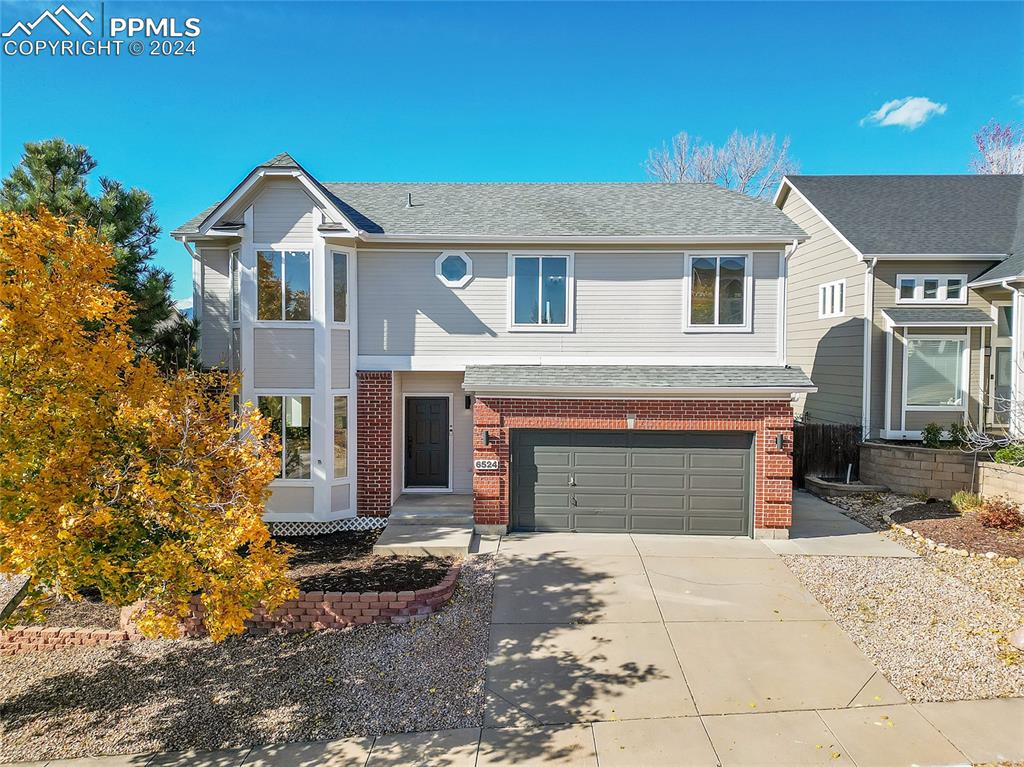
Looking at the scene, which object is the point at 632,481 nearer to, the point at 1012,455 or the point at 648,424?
the point at 648,424

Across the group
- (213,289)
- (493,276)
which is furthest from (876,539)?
(213,289)

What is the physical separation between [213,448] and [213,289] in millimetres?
6456

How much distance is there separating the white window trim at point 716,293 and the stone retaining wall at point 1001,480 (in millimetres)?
5878

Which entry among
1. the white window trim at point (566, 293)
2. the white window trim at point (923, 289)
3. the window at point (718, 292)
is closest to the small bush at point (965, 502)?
the white window trim at point (923, 289)

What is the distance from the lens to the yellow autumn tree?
541 centimetres

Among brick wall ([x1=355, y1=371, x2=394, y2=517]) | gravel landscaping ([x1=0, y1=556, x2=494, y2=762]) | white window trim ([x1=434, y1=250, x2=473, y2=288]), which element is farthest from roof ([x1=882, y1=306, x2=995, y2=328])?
gravel landscaping ([x1=0, y1=556, x2=494, y2=762])

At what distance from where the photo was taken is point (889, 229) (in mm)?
15547

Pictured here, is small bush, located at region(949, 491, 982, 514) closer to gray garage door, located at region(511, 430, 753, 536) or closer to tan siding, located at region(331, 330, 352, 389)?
gray garage door, located at region(511, 430, 753, 536)

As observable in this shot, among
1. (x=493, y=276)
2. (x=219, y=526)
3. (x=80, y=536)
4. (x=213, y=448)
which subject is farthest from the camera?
(x=493, y=276)

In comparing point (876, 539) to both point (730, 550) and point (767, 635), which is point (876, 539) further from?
point (767, 635)

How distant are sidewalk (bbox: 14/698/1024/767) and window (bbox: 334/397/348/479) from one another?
617 cm

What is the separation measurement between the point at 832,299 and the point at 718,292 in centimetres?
729

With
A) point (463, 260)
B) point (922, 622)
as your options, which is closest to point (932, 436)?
point (922, 622)

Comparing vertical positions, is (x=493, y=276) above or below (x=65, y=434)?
above
